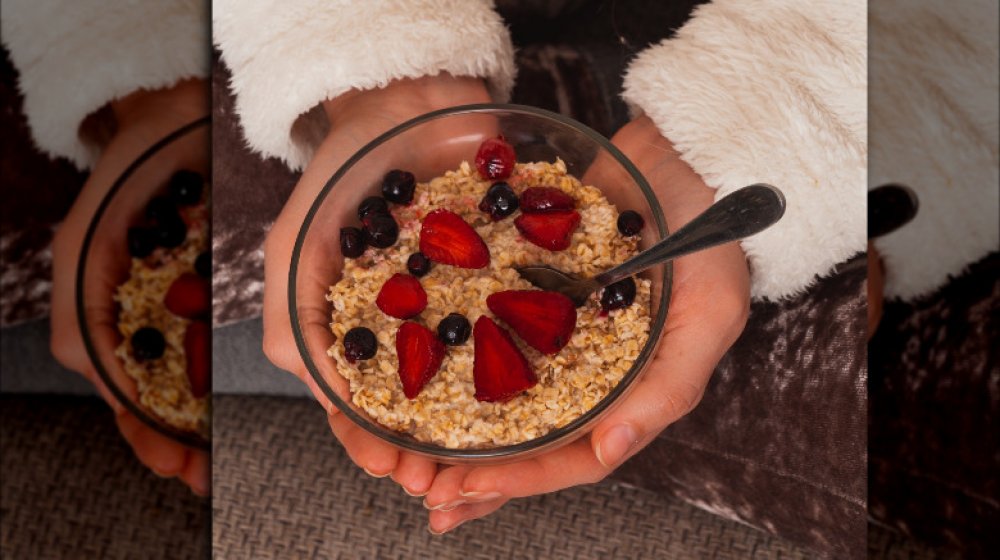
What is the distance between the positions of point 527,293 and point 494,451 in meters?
0.12

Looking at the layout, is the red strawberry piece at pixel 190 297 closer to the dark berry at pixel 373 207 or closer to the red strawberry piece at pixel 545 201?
the dark berry at pixel 373 207

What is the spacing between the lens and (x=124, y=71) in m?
0.94

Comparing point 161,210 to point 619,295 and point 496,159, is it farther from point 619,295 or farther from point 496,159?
point 619,295

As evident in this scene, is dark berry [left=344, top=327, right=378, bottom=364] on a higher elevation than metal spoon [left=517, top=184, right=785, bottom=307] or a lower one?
lower

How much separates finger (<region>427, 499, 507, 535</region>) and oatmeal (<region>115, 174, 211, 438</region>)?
0.26 meters

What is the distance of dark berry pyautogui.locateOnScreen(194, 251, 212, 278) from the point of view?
88cm

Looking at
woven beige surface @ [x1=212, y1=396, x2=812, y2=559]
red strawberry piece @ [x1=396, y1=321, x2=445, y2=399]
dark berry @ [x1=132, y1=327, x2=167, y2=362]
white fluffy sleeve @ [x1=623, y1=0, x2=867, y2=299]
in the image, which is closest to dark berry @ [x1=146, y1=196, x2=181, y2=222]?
dark berry @ [x1=132, y1=327, x2=167, y2=362]

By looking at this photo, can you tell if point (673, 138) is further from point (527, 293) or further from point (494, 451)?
point (494, 451)

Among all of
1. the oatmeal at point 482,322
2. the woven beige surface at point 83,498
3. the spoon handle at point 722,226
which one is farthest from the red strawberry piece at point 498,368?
the woven beige surface at point 83,498

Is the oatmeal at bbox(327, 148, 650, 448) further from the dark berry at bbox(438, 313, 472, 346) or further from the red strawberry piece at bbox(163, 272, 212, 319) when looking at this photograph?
the red strawberry piece at bbox(163, 272, 212, 319)

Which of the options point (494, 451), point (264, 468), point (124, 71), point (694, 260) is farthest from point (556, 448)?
point (124, 71)

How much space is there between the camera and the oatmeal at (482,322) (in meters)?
0.64

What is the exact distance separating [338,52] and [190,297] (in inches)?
11.3

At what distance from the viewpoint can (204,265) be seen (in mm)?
880
